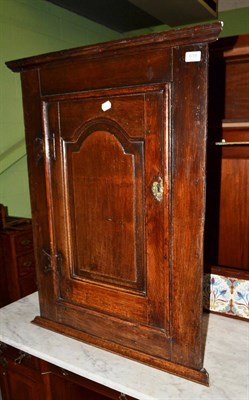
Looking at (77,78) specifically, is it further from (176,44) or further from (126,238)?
(126,238)

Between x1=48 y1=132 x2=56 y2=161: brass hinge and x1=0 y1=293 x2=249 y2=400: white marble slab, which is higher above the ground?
x1=48 y1=132 x2=56 y2=161: brass hinge

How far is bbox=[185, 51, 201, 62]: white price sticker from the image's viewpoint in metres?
0.74

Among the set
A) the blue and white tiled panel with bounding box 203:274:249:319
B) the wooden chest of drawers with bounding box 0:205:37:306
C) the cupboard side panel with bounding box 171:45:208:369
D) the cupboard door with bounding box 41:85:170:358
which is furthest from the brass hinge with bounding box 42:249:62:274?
the wooden chest of drawers with bounding box 0:205:37:306

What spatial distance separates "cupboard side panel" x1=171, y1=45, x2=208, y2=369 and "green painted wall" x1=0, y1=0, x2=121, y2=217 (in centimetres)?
213

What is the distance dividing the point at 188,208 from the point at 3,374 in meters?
1.01

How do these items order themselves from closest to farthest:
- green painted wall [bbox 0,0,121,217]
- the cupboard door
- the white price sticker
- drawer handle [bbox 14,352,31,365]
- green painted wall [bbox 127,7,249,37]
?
1. the white price sticker
2. the cupboard door
3. drawer handle [bbox 14,352,31,365]
4. green painted wall [bbox 0,0,121,217]
5. green painted wall [bbox 127,7,249,37]

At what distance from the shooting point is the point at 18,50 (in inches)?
104

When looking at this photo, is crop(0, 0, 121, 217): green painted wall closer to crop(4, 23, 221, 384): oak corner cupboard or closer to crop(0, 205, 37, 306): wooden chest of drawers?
crop(0, 205, 37, 306): wooden chest of drawers

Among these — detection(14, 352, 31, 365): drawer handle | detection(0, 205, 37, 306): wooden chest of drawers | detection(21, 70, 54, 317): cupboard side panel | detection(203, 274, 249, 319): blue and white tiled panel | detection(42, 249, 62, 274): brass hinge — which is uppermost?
detection(21, 70, 54, 317): cupboard side panel

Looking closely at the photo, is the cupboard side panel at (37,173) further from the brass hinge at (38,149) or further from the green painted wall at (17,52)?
the green painted wall at (17,52)

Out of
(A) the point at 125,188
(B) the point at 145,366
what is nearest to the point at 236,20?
(A) the point at 125,188

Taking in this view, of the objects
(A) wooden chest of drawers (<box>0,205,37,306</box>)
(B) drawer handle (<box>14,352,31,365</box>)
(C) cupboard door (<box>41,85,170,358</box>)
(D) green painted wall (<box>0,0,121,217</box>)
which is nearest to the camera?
(C) cupboard door (<box>41,85,170,358</box>)

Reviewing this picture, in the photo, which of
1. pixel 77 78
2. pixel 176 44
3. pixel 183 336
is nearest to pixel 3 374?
pixel 183 336

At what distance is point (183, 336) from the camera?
34.9 inches
